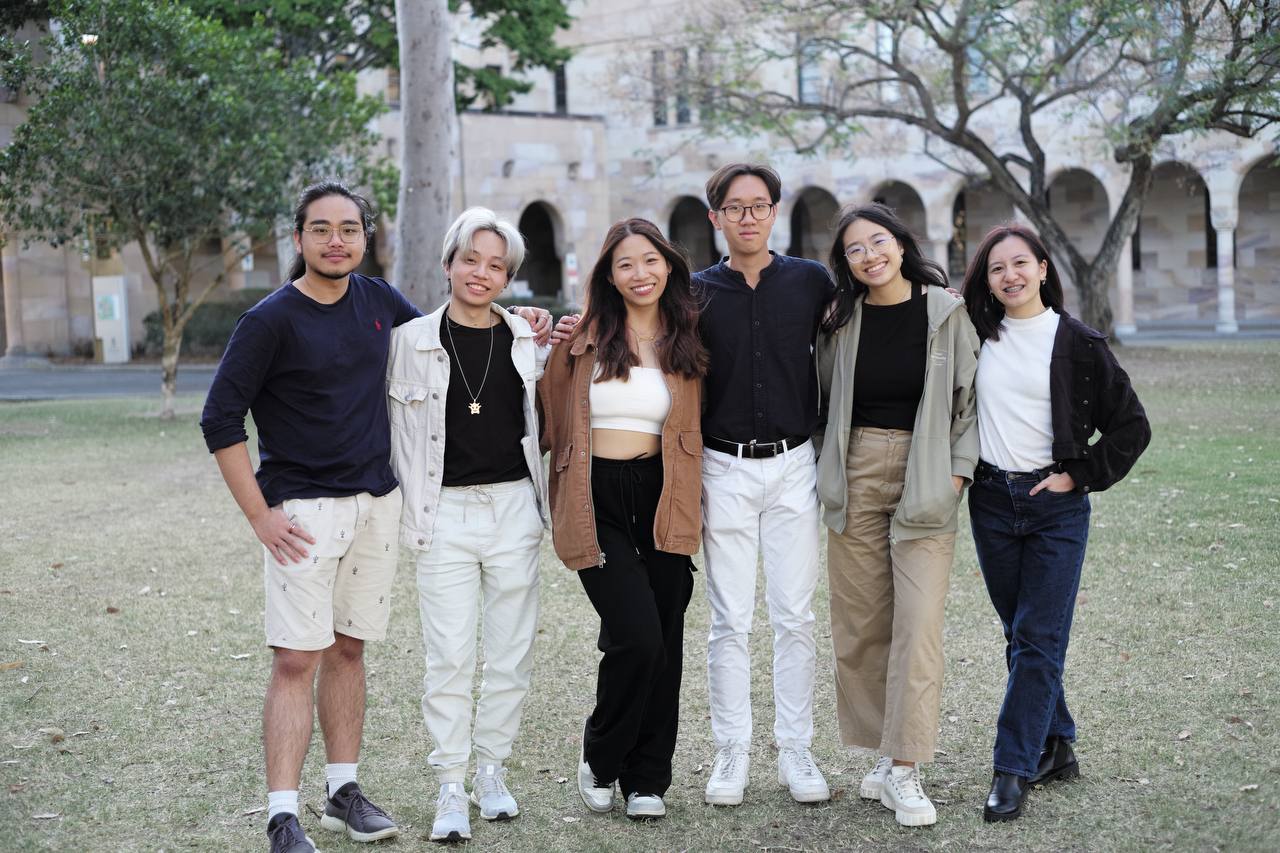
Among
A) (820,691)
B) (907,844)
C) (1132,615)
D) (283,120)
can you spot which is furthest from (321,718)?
(283,120)

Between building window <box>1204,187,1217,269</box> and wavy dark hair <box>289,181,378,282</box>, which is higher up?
building window <box>1204,187,1217,269</box>

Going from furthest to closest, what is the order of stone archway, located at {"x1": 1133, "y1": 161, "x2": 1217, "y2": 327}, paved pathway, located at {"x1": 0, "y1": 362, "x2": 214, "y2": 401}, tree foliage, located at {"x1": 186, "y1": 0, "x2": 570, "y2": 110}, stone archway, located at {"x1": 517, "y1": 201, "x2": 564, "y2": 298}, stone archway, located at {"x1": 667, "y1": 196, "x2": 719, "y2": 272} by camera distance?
1. stone archway, located at {"x1": 517, "y1": 201, "x2": 564, "y2": 298}
2. stone archway, located at {"x1": 667, "y1": 196, "x2": 719, "y2": 272}
3. stone archway, located at {"x1": 1133, "y1": 161, "x2": 1217, "y2": 327}
4. tree foliage, located at {"x1": 186, "y1": 0, "x2": 570, "y2": 110}
5. paved pathway, located at {"x1": 0, "y1": 362, "x2": 214, "y2": 401}

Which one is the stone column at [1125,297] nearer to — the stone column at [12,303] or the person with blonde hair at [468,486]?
the stone column at [12,303]

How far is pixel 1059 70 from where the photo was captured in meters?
19.5

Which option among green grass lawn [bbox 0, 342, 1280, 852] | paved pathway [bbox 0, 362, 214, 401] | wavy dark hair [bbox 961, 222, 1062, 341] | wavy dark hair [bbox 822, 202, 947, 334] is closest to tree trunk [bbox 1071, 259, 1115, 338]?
green grass lawn [bbox 0, 342, 1280, 852]

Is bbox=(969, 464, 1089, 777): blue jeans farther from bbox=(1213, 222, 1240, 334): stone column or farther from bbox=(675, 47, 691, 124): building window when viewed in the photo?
bbox=(1213, 222, 1240, 334): stone column

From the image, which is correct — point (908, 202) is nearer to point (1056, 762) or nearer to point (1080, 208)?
point (1080, 208)

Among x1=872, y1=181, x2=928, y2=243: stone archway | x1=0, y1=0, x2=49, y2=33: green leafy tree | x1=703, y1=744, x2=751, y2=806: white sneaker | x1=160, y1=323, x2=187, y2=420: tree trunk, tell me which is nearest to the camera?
x1=703, y1=744, x2=751, y2=806: white sneaker

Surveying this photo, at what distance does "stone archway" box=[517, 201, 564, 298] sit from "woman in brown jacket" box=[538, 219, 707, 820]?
3604 centimetres

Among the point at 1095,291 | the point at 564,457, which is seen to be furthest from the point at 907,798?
the point at 1095,291

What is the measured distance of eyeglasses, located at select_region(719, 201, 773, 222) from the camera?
Result: 4.71 meters

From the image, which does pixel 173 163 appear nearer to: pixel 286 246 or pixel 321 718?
pixel 286 246

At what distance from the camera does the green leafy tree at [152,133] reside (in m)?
16.7

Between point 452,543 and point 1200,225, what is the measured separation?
33448mm
